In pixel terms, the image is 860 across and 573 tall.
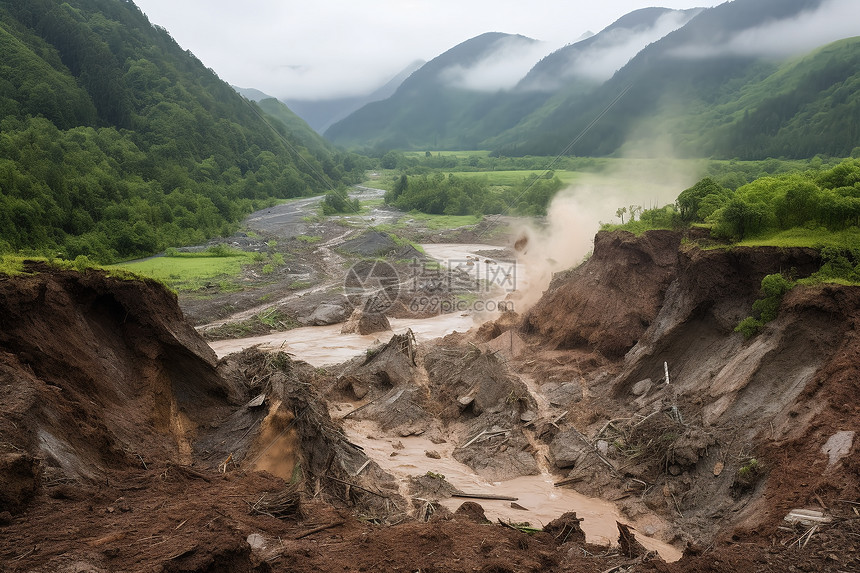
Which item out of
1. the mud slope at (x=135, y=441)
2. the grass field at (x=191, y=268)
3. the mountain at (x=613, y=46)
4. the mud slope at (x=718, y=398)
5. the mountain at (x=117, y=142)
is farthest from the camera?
the mountain at (x=613, y=46)

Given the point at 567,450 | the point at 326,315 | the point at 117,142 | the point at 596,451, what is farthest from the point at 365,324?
the point at 117,142

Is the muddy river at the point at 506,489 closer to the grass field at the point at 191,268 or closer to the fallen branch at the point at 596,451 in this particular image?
the fallen branch at the point at 596,451

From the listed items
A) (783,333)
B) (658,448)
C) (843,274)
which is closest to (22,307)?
(658,448)

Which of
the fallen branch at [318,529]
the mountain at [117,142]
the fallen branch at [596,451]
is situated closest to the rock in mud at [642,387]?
the fallen branch at [596,451]

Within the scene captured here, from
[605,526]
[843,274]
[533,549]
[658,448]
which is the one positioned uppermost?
[843,274]

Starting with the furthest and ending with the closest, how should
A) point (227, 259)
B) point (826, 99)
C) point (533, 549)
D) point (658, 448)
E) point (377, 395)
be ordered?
point (826, 99) < point (227, 259) < point (377, 395) < point (658, 448) < point (533, 549)

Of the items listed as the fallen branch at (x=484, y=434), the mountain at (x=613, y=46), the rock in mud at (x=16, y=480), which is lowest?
the fallen branch at (x=484, y=434)

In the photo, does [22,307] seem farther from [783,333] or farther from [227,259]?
[227,259]
